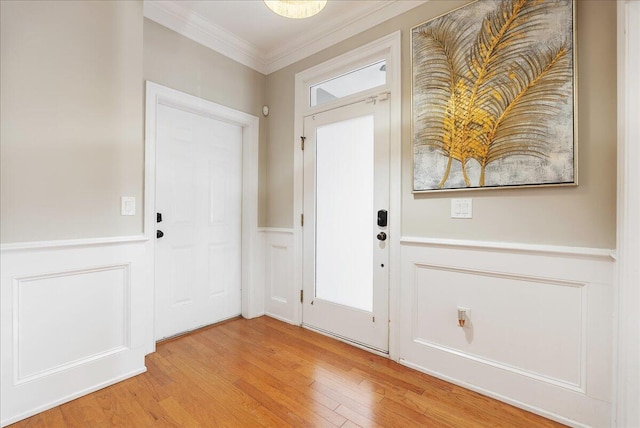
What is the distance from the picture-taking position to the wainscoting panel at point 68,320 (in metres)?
1.56

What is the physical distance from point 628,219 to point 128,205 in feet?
9.33

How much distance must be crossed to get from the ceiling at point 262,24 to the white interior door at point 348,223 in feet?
2.26

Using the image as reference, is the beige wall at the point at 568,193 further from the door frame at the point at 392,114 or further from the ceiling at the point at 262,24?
the ceiling at the point at 262,24

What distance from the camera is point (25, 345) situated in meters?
1.60

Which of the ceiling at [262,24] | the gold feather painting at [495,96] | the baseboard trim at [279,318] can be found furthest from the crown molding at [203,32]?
the baseboard trim at [279,318]

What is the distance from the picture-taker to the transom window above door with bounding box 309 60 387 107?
7.70 ft

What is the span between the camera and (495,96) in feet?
5.79

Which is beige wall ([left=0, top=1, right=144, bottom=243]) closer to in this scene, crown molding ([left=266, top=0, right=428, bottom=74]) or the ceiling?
the ceiling

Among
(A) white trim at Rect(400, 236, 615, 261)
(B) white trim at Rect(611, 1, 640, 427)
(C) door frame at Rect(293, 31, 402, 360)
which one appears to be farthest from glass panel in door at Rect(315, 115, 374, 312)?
(B) white trim at Rect(611, 1, 640, 427)

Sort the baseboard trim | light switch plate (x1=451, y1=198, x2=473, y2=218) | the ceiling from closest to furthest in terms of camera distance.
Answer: light switch plate (x1=451, y1=198, x2=473, y2=218), the ceiling, the baseboard trim

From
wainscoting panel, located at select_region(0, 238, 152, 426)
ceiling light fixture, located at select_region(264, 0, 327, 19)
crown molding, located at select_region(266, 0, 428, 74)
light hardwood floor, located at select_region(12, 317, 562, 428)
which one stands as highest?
crown molding, located at select_region(266, 0, 428, 74)

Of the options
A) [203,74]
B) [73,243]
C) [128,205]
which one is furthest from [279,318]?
[203,74]

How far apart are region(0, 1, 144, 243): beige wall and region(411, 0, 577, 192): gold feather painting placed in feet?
6.73

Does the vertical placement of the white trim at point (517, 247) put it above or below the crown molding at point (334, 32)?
below
